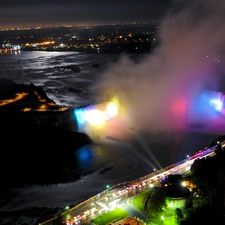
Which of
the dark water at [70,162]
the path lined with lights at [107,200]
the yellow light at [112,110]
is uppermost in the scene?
the yellow light at [112,110]

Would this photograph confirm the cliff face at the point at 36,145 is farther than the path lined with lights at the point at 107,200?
Yes

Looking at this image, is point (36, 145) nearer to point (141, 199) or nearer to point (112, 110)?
point (112, 110)

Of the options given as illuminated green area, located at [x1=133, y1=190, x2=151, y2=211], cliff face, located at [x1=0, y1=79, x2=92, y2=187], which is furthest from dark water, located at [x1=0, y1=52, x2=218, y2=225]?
illuminated green area, located at [x1=133, y1=190, x2=151, y2=211]

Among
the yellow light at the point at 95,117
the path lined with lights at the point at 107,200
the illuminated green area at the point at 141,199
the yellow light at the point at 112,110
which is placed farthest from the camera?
the yellow light at the point at 112,110

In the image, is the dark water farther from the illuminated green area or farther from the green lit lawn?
the green lit lawn

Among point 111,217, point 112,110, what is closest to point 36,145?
point 112,110

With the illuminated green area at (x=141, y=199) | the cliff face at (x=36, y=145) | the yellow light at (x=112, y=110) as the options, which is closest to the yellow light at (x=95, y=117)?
the yellow light at (x=112, y=110)

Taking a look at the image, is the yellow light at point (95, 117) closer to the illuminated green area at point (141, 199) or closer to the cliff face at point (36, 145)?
the cliff face at point (36, 145)
